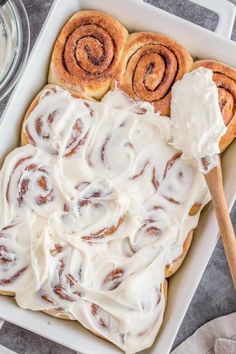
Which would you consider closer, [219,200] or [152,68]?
[219,200]

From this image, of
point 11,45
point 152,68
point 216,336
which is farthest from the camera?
point 216,336

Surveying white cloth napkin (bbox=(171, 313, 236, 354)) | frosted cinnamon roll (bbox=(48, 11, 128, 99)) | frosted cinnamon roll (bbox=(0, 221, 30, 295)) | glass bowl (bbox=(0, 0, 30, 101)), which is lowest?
white cloth napkin (bbox=(171, 313, 236, 354))

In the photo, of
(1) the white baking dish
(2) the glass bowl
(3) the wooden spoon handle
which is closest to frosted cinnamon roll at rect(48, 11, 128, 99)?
(1) the white baking dish

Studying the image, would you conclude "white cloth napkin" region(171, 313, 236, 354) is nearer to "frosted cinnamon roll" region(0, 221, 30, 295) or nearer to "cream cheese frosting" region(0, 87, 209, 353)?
"cream cheese frosting" region(0, 87, 209, 353)

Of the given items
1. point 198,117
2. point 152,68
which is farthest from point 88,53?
point 198,117

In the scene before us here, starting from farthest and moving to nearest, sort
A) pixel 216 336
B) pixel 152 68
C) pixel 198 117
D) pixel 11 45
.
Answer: pixel 216 336 → pixel 11 45 → pixel 152 68 → pixel 198 117

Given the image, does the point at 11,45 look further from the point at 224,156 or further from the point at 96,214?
the point at 224,156

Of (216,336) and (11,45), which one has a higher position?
(11,45)

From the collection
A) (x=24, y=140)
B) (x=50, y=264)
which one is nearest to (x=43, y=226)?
(x=50, y=264)
